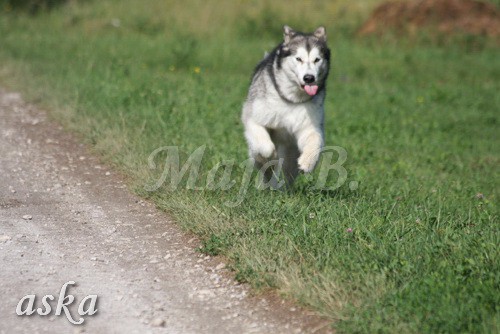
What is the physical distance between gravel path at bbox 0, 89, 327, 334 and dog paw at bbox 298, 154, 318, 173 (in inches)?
47.5

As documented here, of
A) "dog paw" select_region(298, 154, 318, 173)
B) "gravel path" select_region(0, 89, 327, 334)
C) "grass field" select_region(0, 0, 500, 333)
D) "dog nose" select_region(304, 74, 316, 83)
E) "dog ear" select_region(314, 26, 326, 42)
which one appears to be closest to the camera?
"gravel path" select_region(0, 89, 327, 334)

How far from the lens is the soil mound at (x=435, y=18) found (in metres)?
16.1

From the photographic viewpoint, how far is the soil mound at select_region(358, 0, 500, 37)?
16109 mm

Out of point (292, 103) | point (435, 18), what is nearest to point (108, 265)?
point (292, 103)

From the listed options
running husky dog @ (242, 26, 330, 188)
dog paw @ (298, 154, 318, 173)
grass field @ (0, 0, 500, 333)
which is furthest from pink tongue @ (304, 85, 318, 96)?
grass field @ (0, 0, 500, 333)

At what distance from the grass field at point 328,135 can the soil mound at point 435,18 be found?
49 centimetres

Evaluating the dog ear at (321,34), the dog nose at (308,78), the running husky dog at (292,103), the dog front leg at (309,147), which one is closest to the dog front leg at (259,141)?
the running husky dog at (292,103)

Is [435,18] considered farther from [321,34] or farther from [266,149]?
[266,149]

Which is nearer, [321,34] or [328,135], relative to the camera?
[321,34]

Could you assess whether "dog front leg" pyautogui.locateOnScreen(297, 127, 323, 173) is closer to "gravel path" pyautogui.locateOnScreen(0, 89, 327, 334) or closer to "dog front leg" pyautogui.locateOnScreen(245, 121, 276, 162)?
"dog front leg" pyautogui.locateOnScreen(245, 121, 276, 162)

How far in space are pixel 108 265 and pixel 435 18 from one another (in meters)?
13.0

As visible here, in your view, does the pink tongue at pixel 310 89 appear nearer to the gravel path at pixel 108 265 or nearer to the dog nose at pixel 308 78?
the dog nose at pixel 308 78

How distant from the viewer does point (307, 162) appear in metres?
6.14

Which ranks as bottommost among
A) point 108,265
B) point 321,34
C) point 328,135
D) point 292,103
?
point 108,265
